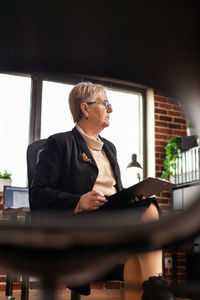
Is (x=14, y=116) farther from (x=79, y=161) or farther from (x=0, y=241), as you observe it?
(x=0, y=241)

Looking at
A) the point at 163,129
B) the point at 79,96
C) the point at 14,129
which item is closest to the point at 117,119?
the point at 163,129

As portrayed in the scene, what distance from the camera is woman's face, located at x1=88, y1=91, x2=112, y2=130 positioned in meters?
1.44

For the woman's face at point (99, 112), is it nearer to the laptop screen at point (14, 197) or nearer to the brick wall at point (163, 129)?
the laptop screen at point (14, 197)

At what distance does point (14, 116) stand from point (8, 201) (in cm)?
110

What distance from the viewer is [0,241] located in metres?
0.20

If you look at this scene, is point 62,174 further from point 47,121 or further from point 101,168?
point 47,121

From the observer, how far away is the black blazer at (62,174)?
1.09 meters

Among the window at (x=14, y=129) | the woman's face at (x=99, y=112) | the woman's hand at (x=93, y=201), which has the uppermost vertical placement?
the window at (x=14, y=129)

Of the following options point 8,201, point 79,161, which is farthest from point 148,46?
point 8,201

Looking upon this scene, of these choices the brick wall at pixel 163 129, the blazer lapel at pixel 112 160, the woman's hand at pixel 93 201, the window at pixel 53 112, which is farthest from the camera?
the brick wall at pixel 163 129

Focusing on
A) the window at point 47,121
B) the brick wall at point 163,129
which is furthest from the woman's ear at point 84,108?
the brick wall at point 163,129

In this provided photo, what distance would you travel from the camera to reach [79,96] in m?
1.47

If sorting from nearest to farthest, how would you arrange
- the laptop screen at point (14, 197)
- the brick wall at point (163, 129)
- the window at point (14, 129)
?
the laptop screen at point (14, 197) < the window at point (14, 129) < the brick wall at point (163, 129)

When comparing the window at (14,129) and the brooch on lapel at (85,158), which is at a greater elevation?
the window at (14,129)
